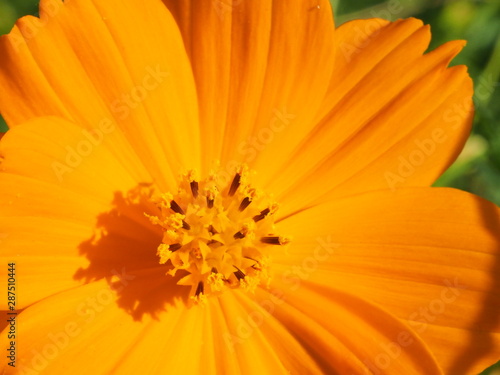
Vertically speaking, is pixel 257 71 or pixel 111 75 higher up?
pixel 111 75

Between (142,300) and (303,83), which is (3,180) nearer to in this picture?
(142,300)

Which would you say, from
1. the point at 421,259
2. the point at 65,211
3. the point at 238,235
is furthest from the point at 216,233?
the point at 421,259

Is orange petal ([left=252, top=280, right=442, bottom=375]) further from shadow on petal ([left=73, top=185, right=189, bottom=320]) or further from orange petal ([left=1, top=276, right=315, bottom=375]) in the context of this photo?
shadow on petal ([left=73, top=185, right=189, bottom=320])

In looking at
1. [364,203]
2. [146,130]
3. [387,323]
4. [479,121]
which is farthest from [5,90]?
[479,121]

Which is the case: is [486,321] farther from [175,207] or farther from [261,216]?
[175,207]

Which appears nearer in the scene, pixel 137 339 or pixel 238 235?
pixel 137 339

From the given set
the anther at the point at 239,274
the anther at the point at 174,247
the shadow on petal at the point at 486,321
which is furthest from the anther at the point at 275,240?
the shadow on petal at the point at 486,321

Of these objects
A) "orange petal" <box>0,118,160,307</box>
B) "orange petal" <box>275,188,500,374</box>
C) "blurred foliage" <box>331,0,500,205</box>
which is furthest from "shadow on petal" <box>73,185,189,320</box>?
"blurred foliage" <box>331,0,500,205</box>
